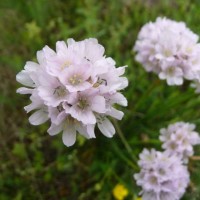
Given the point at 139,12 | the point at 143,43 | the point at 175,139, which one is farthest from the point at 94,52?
the point at 139,12

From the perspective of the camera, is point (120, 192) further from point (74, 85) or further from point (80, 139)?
point (74, 85)

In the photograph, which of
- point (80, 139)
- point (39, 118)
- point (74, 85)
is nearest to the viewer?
point (74, 85)

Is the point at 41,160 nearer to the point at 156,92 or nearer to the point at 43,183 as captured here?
the point at 43,183

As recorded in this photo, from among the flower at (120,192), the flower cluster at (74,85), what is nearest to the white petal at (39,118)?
the flower cluster at (74,85)

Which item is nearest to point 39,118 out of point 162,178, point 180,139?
point 162,178

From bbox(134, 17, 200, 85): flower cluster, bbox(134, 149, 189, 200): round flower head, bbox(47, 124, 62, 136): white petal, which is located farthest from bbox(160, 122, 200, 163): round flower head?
bbox(47, 124, 62, 136): white petal

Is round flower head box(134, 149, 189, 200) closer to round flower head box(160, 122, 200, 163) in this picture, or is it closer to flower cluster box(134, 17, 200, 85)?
round flower head box(160, 122, 200, 163)
